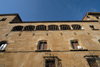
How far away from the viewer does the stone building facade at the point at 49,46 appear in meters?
7.76

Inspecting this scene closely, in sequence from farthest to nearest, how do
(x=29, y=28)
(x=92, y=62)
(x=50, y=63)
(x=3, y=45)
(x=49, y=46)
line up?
(x=29, y=28), (x=3, y=45), (x=49, y=46), (x=92, y=62), (x=50, y=63)

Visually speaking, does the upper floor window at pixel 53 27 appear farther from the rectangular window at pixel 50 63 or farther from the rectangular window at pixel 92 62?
the rectangular window at pixel 92 62

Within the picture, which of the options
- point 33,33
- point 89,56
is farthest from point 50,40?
point 89,56

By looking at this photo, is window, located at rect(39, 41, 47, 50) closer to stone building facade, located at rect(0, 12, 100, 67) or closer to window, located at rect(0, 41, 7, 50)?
stone building facade, located at rect(0, 12, 100, 67)

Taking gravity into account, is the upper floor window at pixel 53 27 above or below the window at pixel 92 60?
above

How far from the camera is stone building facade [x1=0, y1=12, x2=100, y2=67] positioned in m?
7.76

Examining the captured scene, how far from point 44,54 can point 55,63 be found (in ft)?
5.85

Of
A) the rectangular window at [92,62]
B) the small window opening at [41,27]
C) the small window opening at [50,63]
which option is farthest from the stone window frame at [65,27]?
the small window opening at [50,63]

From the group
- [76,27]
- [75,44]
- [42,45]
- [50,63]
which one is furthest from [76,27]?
[50,63]

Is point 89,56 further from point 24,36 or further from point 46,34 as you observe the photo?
point 24,36

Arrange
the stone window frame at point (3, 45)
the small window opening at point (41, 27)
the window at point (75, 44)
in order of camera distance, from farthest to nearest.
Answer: the small window opening at point (41, 27)
the window at point (75, 44)
the stone window frame at point (3, 45)

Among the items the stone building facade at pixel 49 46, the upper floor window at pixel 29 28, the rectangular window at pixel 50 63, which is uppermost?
the upper floor window at pixel 29 28

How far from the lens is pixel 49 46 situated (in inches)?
384

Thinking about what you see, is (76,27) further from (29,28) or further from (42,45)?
(29,28)
